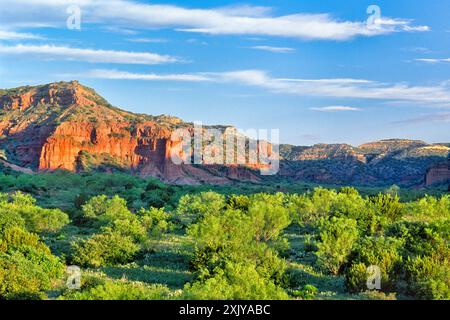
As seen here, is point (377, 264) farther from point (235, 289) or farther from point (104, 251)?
point (104, 251)

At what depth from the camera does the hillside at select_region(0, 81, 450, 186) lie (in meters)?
122

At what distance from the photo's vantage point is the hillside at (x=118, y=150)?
4791 inches

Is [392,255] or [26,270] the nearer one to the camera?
[26,270]

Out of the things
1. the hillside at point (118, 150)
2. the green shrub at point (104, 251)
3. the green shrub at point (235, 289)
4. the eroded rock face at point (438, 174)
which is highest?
the hillside at point (118, 150)

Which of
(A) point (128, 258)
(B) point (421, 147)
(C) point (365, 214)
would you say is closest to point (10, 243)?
(A) point (128, 258)

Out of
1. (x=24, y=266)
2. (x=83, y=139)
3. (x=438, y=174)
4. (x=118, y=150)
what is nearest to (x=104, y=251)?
(x=24, y=266)

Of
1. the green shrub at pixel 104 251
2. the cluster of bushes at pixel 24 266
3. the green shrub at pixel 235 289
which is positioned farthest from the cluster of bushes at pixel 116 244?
the green shrub at pixel 235 289

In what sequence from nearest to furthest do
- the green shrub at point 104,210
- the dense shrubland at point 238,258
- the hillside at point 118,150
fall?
the dense shrubland at point 238,258
the green shrub at point 104,210
the hillside at point 118,150

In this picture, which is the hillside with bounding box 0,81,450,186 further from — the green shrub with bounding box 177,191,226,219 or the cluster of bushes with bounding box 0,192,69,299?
the cluster of bushes with bounding box 0,192,69,299

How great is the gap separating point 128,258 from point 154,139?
12010cm

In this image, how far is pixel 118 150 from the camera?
443ft

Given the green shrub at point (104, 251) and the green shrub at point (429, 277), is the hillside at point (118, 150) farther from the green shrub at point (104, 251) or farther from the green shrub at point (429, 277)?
the green shrub at point (429, 277)

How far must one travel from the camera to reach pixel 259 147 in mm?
165625

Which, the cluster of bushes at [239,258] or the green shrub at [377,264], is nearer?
the cluster of bushes at [239,258]
